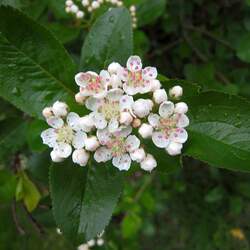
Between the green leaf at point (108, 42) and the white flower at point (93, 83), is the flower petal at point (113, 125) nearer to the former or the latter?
the white flower at point (93, 83)

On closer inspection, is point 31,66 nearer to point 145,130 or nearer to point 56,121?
point 56,121

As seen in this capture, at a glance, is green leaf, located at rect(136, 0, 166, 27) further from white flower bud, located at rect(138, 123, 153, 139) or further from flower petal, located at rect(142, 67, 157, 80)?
white flower bud, located at rect(138, 123, 153, 139)

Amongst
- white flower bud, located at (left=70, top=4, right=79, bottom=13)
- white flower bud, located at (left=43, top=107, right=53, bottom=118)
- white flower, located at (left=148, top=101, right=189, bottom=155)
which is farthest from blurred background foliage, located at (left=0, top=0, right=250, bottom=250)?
white flower, located at (left=148, top=101, right=189, bottom=155)

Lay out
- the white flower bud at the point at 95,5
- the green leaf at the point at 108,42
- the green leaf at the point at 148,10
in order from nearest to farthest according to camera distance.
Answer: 1. the green leaf at the point at 108,42
2. the white flower bud at the point at 95,5
3. the green leaf at the point at 148,10

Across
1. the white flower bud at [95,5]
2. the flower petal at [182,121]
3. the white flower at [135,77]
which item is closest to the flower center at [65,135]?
the white flower at [135,77]

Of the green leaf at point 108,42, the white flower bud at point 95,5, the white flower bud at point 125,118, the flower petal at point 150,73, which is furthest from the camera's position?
the white flower bud at point 95,5

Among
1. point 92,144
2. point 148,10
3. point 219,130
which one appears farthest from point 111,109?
point 148,10

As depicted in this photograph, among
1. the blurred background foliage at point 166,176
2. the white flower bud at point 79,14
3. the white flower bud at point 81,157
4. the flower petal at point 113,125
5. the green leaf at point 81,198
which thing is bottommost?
the blurred background foliage at point 166,176

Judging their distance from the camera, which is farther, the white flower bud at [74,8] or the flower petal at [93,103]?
the white flower bud at [74,8]
